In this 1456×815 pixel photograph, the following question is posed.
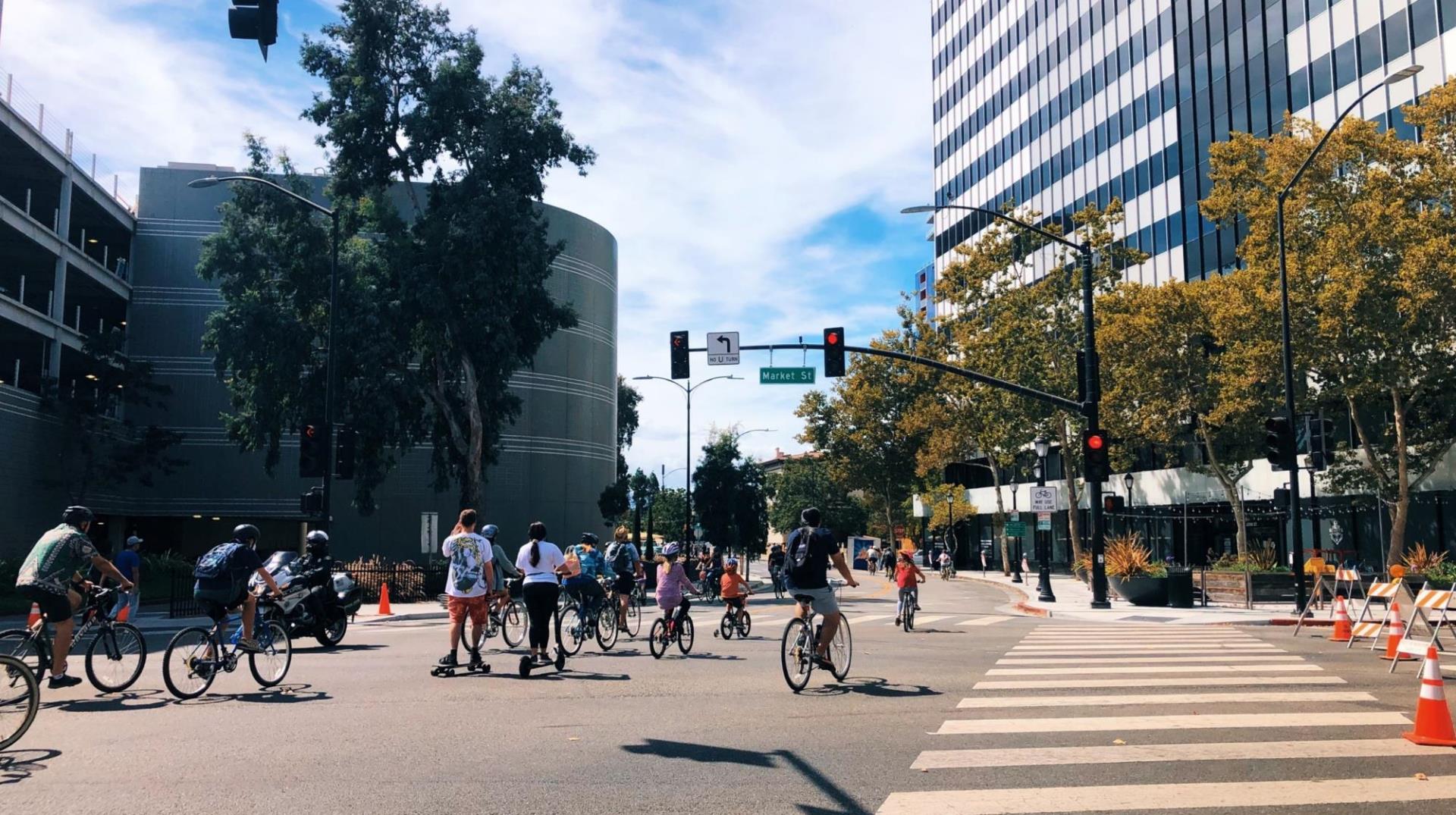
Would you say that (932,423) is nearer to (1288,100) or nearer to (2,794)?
(1288,100)

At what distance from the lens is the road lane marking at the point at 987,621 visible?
73.5 ft

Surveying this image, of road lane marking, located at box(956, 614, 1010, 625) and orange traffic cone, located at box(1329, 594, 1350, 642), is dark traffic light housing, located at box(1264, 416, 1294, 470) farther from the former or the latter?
road lane marking, located at box(956, 614, 1010, 625)

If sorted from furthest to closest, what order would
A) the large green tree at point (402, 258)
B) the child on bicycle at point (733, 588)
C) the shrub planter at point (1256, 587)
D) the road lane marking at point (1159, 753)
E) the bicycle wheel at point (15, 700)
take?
the large green tree at point (402, 258)
the shrub planter at point (1256, 587)
the child on bicycle at point (733, 588)
the bicycle wheel at point (15, 700)
the road lane marking at point (1159, 753)

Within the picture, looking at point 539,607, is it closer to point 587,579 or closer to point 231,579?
point 587,579

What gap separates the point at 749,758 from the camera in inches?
306

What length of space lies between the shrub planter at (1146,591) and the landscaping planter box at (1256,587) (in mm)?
1586

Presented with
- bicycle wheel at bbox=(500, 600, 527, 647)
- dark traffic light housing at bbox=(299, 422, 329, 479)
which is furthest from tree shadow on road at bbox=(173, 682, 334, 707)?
dark traffic light housing at bbox=(299, 422, 329, 479)

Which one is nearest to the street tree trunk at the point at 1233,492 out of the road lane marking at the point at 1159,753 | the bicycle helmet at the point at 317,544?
the bicycle helmet at the point at 317,544

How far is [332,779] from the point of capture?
7176mm

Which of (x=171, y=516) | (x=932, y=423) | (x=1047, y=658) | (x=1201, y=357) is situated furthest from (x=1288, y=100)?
(x=171, y=516)

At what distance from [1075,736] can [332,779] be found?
219 inches

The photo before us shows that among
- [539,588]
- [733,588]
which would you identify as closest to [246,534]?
[539,588]

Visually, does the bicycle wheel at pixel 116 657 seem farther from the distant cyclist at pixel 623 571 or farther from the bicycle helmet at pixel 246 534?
the distant cyclist at pixel 623 571

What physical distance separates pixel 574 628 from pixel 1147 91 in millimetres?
47244
